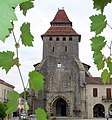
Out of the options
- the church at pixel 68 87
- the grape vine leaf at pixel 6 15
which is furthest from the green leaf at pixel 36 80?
the church at pixel 68 87

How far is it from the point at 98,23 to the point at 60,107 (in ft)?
141

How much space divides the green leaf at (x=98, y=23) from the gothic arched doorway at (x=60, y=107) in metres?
42.1

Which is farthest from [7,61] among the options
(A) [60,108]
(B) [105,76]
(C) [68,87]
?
(A) [60,108]

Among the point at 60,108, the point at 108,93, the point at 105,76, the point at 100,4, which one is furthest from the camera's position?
the point at 60,108

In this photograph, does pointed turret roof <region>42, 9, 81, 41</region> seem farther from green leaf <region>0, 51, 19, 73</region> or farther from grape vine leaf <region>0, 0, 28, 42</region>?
grape vine leaf <region>0, 0, 28, 42</region>

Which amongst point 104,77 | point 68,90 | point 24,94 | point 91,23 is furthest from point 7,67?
point 68,90

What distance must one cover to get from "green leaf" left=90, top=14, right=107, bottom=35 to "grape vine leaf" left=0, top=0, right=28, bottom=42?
534 millimetres

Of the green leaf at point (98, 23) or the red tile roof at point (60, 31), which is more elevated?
the red tile roof at point (60, 31)

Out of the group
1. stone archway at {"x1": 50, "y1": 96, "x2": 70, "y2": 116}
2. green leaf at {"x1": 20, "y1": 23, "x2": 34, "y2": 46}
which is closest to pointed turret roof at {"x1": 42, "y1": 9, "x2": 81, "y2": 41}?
stone archway at {"x1": 50, "y1": 96, "x2": 70, "y2": 116}

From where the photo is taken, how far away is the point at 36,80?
0.92 metres

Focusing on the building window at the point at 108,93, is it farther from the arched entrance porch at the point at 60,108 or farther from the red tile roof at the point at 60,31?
the red tile roof at the point at 60,31

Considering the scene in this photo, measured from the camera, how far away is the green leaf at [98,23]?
1.12 m

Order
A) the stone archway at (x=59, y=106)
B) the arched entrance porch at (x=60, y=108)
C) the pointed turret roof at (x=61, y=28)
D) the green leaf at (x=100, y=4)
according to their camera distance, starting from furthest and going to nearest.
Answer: the pointed turret roof at (x=61, y=28) < the arched entrance porch at (x=60, y=108) < the stone archway at (x=59, y=106) < the green leaf at (x=100, y=4)

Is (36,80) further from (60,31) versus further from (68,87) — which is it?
(60,31)
